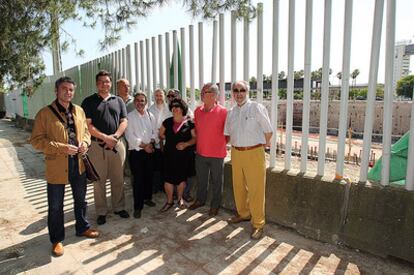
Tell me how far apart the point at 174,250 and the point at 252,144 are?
1.46 m

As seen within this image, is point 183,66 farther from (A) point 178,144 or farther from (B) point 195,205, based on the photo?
(B) point 195,205

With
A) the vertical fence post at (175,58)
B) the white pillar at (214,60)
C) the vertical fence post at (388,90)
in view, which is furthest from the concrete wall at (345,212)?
the vertical fence post at (175,58)

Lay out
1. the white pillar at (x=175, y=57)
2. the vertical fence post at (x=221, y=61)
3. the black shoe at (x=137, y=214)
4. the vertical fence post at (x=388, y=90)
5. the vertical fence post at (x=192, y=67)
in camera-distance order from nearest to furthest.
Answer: the vertical fence post at (x=388, y=90)
the black shoe at (x=137, y=214)
the vertical fence post at (x=221, y=61)
the vertical fence post at (x=192, y=67)
the white pillar at (x=175, y=57)

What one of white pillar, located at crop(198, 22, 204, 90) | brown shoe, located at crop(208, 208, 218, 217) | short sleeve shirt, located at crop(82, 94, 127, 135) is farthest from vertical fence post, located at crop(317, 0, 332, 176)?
short sleeve shirt, located at crop(82, 94, 127, 135)

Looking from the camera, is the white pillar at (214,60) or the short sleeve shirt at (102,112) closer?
the short sleeve shirt at (102,112)

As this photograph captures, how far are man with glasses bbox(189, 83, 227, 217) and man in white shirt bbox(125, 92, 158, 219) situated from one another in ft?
2.32

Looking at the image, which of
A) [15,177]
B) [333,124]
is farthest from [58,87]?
[333,124]

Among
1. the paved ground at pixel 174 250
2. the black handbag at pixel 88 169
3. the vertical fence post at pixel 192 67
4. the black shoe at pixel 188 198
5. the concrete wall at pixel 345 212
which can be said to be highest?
the vertical fence post at pixel 192 67

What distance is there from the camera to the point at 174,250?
10.7 ft

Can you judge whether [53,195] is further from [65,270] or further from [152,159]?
[152,159]

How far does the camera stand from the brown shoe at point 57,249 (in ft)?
10.4

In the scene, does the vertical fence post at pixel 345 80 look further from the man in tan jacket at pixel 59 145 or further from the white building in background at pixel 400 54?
the man in tan jacket at pixel 59 145

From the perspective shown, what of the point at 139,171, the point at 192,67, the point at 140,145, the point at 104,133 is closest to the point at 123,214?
the point at 139,171

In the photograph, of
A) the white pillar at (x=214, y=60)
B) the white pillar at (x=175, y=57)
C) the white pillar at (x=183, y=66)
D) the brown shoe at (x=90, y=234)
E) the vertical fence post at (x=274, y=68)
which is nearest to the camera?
the brown shoe at (x=90, y=234)
